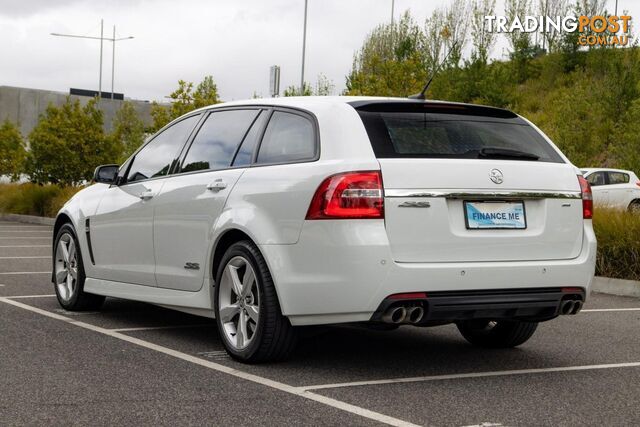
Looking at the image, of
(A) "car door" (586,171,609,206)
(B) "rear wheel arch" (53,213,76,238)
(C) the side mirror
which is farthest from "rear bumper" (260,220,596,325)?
(A) "car door" (586,171,609,206)

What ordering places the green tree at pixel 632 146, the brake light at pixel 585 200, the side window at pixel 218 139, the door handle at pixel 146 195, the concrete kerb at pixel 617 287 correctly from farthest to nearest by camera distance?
the green tree at pixel 632 146 → the concrete kerb at pixel 617 287 → the door handle at pixel 146 195 → the side window at pixel 218 139 → the brake light at pixel 585 200

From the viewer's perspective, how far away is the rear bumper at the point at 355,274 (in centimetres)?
566

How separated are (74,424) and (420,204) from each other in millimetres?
2210

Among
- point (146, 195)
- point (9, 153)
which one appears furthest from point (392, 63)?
point (146, 195)

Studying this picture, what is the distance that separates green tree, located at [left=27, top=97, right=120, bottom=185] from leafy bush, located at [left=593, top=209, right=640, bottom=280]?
21535mm

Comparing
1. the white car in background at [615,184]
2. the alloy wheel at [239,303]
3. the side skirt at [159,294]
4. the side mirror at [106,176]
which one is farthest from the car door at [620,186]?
the alloy wheel at [239,303]

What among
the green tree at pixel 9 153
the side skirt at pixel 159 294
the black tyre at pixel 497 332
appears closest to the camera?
the side skirt at pixel 159 294

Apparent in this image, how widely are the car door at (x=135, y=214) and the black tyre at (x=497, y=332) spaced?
2.29 metres

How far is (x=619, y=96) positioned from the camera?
3394 cm

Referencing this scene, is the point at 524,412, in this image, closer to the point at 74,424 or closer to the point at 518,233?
the point at 518,233

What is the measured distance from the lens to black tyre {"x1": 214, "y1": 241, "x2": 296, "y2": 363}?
239 inches

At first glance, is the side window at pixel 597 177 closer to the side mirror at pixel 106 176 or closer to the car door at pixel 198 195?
the side mirror at pixel 106 176

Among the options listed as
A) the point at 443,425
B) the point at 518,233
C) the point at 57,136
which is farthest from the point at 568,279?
the point at 57,136

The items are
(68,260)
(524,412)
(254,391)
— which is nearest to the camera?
(524,412)
